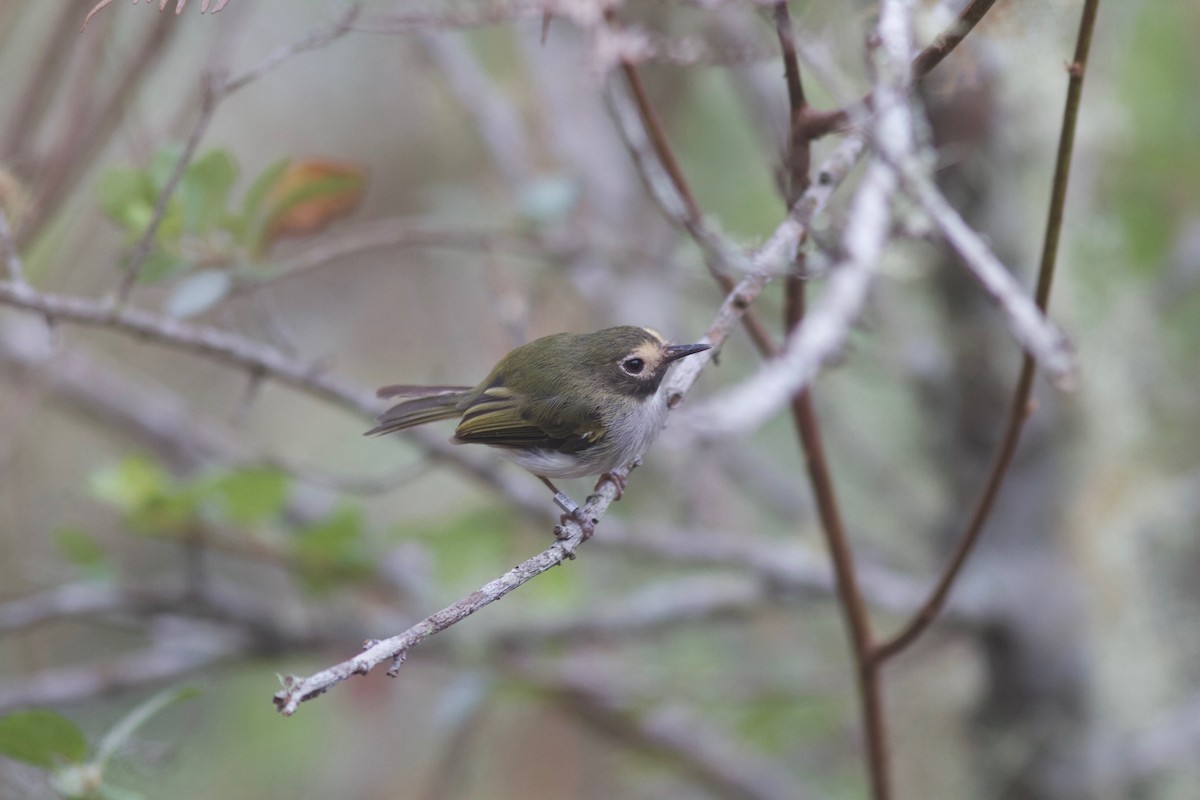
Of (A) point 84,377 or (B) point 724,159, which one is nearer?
(A) point 84,377

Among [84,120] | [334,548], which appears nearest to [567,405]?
[334,548]

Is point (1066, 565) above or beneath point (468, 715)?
above

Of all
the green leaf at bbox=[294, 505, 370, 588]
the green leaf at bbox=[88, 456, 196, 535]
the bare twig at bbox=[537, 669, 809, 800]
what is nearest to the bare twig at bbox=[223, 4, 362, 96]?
the green leaf at bbox=[88, 456, 196, 535]

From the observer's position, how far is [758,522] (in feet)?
16.8

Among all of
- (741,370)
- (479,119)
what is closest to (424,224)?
(479,119)

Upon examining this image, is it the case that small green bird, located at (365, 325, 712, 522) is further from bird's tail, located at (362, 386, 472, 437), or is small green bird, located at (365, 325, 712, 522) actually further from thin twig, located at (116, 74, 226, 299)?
thin twig, located at (116, 74, 226, 299)

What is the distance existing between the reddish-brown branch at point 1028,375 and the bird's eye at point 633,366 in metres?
0.67

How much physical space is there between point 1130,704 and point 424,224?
2.57 meters

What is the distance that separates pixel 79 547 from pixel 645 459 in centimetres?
166

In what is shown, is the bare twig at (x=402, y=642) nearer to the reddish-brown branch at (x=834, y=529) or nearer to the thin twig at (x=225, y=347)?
the reddish-brown branch at (x=834, y=529)

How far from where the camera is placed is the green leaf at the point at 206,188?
6.49 ft

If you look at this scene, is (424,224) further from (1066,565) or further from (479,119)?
(1066,565)

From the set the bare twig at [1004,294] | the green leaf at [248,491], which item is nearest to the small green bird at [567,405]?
the green leaf at [248,491]

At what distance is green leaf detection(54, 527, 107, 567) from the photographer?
8.29 ft
